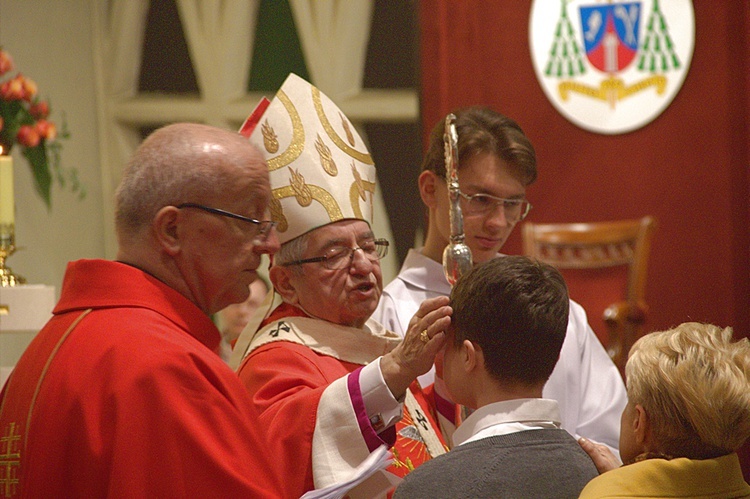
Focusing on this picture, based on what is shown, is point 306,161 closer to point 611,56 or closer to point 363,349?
point 363,349

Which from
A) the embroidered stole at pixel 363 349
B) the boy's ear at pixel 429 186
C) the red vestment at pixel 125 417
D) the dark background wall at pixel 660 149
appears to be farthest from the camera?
the dark background wall at pixel 660 149

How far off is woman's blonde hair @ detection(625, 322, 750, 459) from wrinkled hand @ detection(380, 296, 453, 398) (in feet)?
1.25

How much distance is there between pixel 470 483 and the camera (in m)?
1.62

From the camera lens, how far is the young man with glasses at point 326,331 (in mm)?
1969

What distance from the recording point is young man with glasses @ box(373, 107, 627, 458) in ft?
8.87

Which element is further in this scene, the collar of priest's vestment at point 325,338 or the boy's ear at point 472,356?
the collar of priest's vestment at point 325,338

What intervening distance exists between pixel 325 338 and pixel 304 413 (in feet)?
0.98

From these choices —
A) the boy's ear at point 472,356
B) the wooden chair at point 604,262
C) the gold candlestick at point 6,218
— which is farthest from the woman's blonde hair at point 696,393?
the wooden chair at point 604,262

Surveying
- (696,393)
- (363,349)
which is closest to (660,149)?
(363,349)

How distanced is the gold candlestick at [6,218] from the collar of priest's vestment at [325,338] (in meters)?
1.27

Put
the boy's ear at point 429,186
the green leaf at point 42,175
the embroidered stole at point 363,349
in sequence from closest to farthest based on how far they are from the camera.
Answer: the embroidered stole at point 363,349
the boy's ear at point 429,186
the green leaf at point 42,175

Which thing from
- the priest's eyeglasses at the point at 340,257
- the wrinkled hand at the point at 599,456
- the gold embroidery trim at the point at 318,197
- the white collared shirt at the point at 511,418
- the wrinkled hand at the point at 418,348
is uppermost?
the gold embroidery trim at the point at 318,197

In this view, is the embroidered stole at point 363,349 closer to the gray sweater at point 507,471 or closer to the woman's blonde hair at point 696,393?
Result: the gray sweater at point 507,471

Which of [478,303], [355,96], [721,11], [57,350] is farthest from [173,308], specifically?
[721,11]
